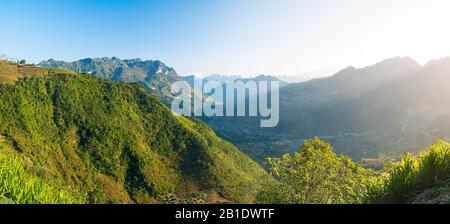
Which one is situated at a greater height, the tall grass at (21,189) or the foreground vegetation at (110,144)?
the tall grass at (21,189)

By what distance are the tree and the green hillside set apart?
76.3 metres

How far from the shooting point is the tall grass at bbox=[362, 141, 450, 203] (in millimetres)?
7312

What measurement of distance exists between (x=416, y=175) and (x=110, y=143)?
12039 centimetres

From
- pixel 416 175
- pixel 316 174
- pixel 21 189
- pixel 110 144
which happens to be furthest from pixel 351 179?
pixel 110 144

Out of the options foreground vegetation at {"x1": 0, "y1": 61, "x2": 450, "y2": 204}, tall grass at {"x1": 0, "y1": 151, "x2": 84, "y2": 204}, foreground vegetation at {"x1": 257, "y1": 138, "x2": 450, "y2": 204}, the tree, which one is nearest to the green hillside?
foreground vegetation at {"x1": 0, "y1": 61, "x2": 450, "y2": 204}

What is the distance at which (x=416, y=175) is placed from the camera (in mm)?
7473

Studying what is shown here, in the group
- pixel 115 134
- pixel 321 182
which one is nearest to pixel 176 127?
pixel 115 134

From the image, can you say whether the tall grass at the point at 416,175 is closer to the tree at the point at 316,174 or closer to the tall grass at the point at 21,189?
the tall grass at the point at 21,189

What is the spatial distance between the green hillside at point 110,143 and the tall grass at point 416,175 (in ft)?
308

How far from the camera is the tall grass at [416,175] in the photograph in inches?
288

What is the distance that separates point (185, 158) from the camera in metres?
130

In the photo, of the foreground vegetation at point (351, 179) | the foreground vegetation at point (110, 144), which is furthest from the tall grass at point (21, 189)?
the foreground vegetation at point (110, 144)

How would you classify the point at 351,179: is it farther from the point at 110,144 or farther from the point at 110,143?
the point at 110,143
